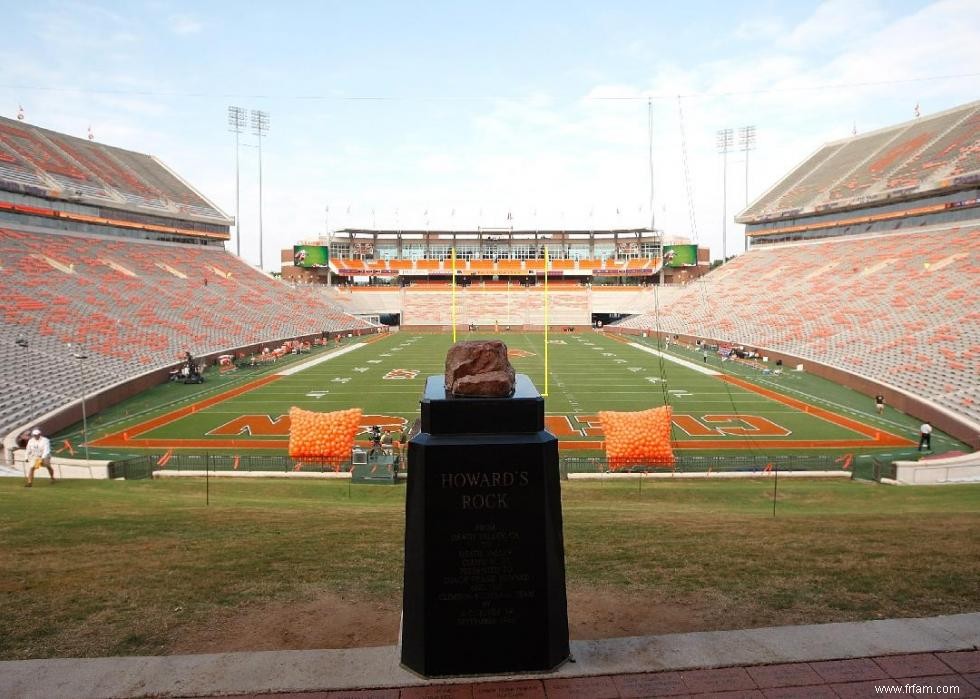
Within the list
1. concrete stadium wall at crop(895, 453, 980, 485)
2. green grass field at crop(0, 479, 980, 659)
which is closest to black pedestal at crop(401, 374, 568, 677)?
green grass field at crop(0, 479, 980, 659)

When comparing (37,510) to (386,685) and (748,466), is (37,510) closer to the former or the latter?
(386,685)

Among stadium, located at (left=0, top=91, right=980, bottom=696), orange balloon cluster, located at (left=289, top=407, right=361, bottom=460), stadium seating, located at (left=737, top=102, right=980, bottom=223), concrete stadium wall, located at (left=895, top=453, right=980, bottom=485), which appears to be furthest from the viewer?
stadium seating, located at (left=737, top=102, right=980, bottom=223)

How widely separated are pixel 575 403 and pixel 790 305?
2575 cm

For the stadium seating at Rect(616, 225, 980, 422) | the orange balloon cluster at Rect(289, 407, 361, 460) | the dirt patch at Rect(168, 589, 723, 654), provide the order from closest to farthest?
the dirt patch at Rect(168, 589, 723, 654)
the orange balloon cluster at Rect(289, 407, 361, 460)
the stadium seating at Rect(616, 225, 980, 422)

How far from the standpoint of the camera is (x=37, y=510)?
837cm

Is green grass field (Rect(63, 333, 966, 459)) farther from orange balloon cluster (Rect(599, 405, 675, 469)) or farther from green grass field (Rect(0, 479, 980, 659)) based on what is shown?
green grass field (Rect(0, 479, 980, 659))

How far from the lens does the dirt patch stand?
431 cm

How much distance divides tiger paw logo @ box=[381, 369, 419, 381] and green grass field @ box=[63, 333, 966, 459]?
0.06m

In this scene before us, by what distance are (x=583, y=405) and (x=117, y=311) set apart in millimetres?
26551

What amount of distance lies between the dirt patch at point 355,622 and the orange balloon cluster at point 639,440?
9.85 meters

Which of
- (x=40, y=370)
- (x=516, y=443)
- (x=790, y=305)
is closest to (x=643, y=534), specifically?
(x=516, y=443)

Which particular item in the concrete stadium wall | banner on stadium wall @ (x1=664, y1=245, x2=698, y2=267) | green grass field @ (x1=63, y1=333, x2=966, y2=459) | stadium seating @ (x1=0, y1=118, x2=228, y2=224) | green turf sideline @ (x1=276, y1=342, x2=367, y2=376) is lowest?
the concrete stadium wall

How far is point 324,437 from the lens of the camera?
1498 cm

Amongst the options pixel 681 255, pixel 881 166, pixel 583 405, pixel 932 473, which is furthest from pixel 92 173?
pixel 881 166
